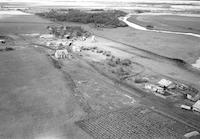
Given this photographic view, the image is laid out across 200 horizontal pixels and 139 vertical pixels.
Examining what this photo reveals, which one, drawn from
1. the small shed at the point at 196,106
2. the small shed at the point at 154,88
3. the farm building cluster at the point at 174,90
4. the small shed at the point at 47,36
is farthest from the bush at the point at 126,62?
the small shed at the point at 47,36

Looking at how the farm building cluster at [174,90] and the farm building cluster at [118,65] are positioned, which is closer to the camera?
the farm building cluster at [174,90]

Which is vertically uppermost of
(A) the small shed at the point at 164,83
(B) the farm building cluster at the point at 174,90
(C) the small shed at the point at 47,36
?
(C) the small shed at the point at 47,36

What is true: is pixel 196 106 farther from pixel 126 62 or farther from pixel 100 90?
pixel 126 62

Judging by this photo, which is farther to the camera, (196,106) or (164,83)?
(164,83)

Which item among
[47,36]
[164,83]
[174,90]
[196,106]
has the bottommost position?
[174,90]

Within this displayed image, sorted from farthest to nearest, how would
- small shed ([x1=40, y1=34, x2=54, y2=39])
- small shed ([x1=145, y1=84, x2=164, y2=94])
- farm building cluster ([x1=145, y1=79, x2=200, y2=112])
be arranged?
small shed ([x1=40, y1=34, x2=54, y2=39]) → small shed ([x1=145, y1=84, x2=164, y2=94]) → farm building cluster ([x1=145, y1=79, x2=200, y2=112])

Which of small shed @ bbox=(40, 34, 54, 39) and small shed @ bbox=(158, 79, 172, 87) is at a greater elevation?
small shed @ bbox=(40, 34, 54, 39)

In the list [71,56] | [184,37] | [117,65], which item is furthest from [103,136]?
[184,37]

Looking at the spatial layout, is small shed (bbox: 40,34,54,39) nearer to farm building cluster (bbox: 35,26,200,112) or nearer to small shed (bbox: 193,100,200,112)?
farm building cluster (bbox: 35,26,200,112)

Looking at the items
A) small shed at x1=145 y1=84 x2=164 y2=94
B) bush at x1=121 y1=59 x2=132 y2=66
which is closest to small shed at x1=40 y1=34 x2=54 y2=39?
bush at x1=121 y1=59 x2=132 y2=66

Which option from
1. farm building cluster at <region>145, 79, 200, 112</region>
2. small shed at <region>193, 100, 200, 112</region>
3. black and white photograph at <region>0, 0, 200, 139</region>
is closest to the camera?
black and white photograph at <region>0, 0, 200, 139</region>

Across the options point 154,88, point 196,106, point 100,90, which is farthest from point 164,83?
point 100,90

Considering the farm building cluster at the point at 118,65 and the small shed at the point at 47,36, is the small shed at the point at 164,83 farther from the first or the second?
the small shed at the point at 47,36
